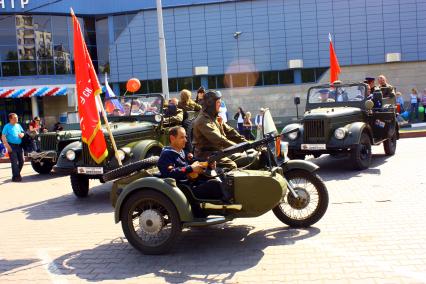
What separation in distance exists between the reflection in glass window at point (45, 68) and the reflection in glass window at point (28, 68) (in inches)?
10.3

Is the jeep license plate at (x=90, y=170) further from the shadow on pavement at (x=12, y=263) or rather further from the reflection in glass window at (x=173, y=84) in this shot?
the reflection in glass window at (x=173, y=84)

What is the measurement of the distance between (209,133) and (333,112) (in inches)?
208

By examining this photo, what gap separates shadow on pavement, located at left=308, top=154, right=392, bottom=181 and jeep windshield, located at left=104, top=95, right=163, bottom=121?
3750 mm

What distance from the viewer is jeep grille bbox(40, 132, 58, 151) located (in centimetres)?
1295

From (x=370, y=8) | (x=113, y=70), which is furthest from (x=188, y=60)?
(x=370, y=8)

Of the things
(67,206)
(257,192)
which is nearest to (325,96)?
(67,206)

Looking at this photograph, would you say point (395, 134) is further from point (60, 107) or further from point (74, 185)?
point (60, 107)

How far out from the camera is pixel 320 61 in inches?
1313

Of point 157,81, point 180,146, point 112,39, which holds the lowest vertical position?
point 180,146

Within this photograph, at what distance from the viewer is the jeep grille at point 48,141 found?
13.0m

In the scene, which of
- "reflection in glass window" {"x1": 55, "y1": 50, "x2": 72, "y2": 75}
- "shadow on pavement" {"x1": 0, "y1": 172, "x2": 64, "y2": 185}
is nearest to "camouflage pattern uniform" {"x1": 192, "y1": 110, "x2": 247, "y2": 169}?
"shadow on pavement" {"x1": 0, "y1": 172, "x2": 64, "y2": 185}

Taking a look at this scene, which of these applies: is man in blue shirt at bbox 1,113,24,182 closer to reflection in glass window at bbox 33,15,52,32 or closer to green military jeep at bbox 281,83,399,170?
green military jeep at bbox 281,83,399,170

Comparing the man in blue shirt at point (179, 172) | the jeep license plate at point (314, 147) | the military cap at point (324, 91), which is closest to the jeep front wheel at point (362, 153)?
the jeep license plate at point (314, 147)

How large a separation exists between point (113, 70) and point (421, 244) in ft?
103
